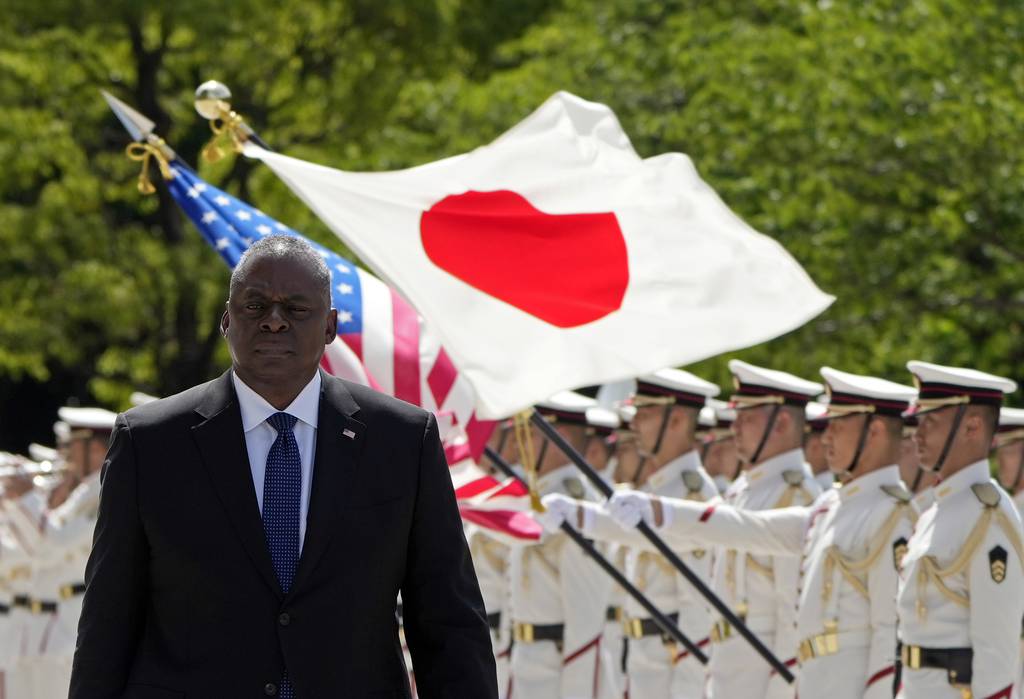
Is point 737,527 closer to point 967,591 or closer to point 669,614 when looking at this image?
point 967,591

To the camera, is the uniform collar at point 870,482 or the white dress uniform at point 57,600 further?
the white dress uniform at point 57,600

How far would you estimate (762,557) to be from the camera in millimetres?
9172

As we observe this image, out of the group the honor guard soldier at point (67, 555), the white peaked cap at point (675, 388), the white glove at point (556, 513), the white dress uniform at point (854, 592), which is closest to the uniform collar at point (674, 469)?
the white peaked cap at point (675, 388)

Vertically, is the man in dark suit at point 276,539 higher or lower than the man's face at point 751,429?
higher

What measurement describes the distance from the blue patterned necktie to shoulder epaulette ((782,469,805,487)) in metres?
5.67

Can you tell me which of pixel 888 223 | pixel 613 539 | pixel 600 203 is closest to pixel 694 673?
pixel 613 539

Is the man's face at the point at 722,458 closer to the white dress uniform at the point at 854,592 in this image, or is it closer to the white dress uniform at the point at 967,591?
the white dress uniform at the point at 854,592

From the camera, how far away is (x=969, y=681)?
7.01 metres

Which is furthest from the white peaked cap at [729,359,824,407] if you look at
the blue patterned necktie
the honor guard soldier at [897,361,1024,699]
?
the blue patterned necktie

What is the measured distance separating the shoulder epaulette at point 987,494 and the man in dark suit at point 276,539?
3.47 m

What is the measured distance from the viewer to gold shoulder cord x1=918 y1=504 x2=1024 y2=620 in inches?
276

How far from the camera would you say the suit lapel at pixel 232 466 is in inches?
152

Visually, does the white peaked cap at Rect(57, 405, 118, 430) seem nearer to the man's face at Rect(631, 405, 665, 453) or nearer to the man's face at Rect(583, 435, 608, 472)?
the man's face at Rect(583, 435, 608, 472)

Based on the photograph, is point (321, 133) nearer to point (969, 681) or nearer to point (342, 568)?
point (969, 681)
